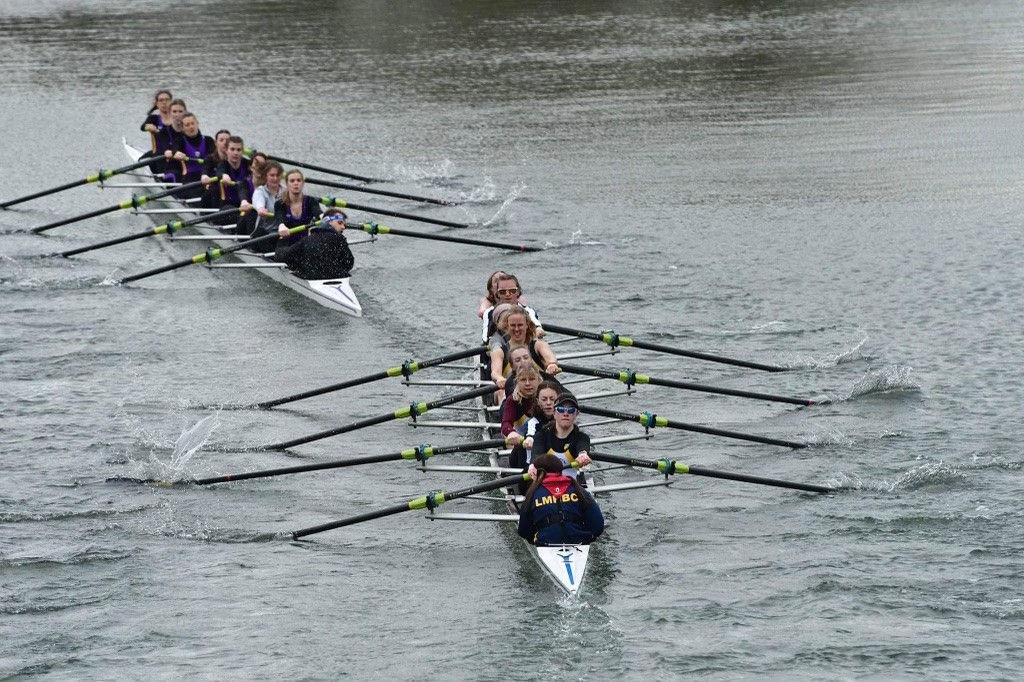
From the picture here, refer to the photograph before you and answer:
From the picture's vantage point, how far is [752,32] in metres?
47.2

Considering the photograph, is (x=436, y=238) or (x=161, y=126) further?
(x=161, y=126)

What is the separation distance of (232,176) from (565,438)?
42.4ft

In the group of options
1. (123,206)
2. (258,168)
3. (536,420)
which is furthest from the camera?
(123,206)

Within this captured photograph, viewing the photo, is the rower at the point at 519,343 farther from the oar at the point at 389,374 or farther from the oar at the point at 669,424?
the oar at the point at 669,424

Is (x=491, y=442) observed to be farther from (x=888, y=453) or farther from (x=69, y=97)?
(x=69, y=97)

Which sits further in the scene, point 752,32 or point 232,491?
point 752,32

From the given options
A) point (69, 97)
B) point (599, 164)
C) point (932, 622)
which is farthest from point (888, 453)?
point (69, 97)

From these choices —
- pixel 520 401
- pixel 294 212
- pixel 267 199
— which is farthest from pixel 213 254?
pixel 520 401

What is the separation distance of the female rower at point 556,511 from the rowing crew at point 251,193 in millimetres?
9123

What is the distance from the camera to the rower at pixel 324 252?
21.7m

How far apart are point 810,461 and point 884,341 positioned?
4.17m

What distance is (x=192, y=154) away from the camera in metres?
26.7

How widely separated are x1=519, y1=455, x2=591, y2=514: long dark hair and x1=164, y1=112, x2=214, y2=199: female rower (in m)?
14.4

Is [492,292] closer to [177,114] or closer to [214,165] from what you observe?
[214,165]
